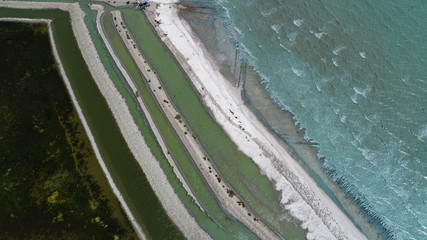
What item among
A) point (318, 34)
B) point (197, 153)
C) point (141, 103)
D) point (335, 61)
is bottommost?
point (335, 61)

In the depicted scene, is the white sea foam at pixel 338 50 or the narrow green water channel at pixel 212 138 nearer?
the narrow green water channel at pixel 212 138

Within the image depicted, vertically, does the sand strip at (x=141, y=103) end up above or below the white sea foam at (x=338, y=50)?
above

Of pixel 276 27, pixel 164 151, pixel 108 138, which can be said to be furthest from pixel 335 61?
pixel 108 138

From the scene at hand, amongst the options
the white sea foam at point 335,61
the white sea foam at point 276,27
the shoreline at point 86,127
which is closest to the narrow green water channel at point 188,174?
the shoreline at point 86,127

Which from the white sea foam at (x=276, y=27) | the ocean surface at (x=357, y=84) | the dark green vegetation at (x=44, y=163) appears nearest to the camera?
the dark green vegetation at (x=44, y=163)

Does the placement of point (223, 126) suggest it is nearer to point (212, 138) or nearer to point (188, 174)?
point (212, 138)

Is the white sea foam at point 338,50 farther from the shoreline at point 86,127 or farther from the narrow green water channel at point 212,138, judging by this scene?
the shoreline at point 86,127
